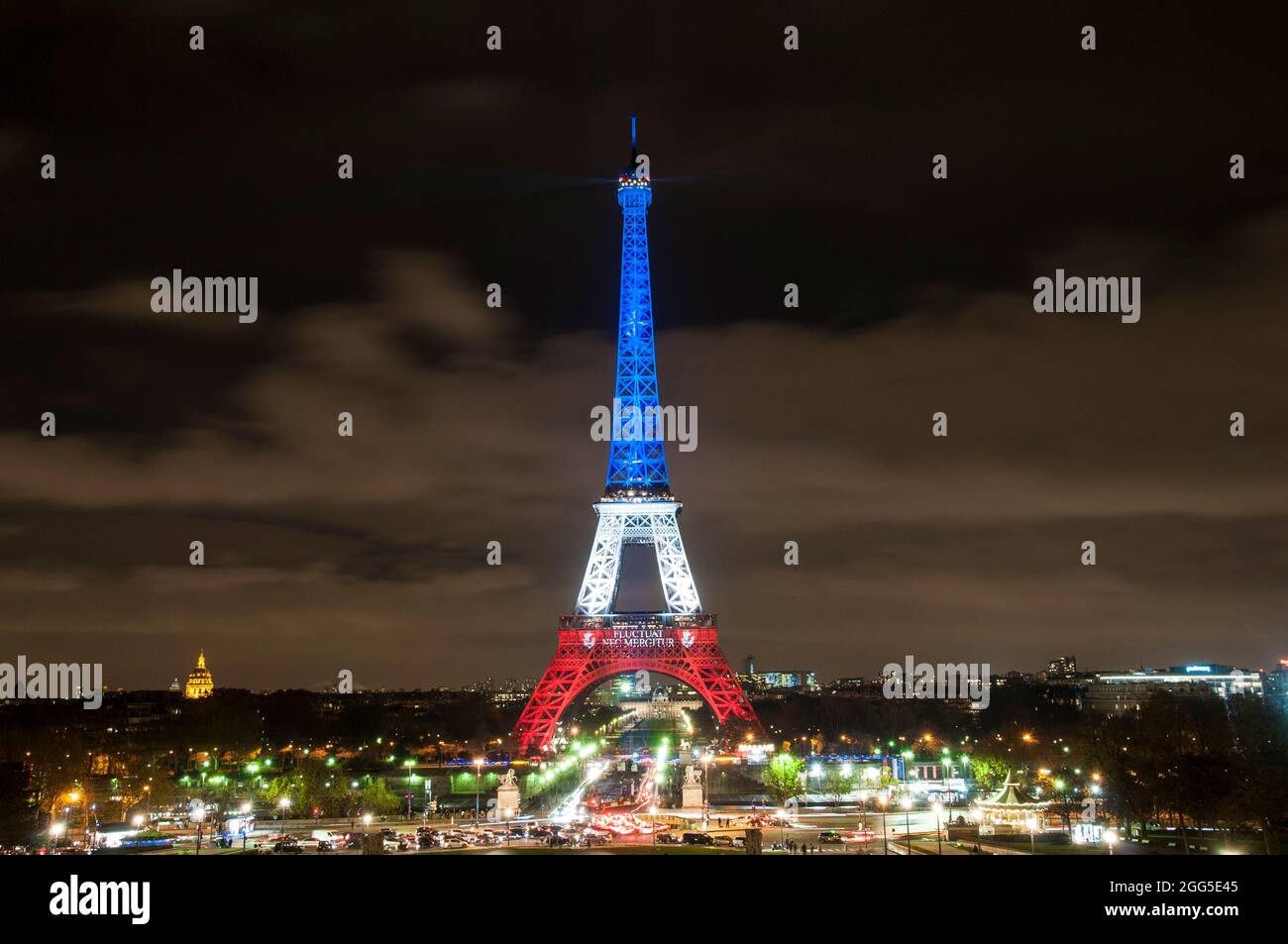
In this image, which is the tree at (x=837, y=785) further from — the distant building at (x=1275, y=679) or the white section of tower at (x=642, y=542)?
the distant building at (x=1275, y=679)

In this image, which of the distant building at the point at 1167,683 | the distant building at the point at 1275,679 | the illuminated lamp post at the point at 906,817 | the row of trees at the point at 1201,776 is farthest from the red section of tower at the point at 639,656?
the distant building at the point at 1167,683

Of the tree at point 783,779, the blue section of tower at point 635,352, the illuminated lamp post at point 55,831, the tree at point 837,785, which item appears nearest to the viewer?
the illuminated lamp post at point 55,831

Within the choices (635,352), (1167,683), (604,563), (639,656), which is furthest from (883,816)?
(1167,683)

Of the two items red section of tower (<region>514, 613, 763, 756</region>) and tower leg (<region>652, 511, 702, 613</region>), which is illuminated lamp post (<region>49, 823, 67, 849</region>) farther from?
tower leg (<region>652, 511, 702, 613</region>)

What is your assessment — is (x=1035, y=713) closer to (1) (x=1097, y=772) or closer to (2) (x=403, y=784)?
(1) (x=1097, y=772)

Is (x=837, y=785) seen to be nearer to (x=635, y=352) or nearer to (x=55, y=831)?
(x=635, y=352)
